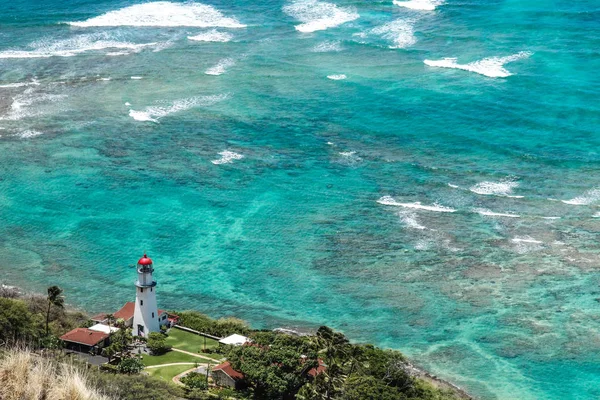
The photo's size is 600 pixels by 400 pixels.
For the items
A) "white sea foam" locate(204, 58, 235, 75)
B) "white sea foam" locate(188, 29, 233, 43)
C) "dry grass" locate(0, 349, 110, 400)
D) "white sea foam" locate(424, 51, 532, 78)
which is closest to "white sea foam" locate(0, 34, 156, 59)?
"white sea foam" locate(188, 29, 233, 43)

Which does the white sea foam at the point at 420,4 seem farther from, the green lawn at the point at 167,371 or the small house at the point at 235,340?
the green lawn at the point at 167,371

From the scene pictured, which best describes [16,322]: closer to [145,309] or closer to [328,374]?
[145,309]

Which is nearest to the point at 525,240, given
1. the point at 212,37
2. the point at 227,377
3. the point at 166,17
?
the point at 227,377

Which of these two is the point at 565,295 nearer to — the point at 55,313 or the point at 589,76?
the point at 55,313

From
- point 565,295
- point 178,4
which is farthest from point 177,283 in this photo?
point 178,4

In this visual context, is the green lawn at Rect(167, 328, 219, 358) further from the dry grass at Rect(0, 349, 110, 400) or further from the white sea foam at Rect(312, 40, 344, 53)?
the white sea foam at Rect(312, 40, 344, 53)

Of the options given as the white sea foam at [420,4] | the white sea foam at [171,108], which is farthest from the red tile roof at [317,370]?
the white sea foam at [420,4]
